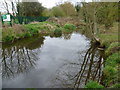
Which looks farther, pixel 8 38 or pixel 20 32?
pixel 20 32

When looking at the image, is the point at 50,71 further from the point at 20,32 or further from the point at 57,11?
the point at 57,11

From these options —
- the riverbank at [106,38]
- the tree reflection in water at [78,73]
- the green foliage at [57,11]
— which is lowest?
the tree reflection in water at [78,73]

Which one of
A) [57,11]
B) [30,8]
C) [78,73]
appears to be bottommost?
[78,73]

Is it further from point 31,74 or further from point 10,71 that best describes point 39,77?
point 10,71

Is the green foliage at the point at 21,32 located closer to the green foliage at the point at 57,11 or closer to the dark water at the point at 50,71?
the dark water at the point at 50,71

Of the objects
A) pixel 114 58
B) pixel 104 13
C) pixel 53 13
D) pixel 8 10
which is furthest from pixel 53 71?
pixel 53 13

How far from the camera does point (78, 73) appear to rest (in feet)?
19.7

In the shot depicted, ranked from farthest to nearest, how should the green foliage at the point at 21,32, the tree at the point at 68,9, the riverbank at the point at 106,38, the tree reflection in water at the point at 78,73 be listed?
the tree at the point at 68,9 → the green foliage at the point at 21,32 → the tree reflection in water at the point at 78,73 → the riverbank at the point at 106,38

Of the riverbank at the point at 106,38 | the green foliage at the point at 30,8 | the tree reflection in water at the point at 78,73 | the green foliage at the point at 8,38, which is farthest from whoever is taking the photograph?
the green foliage at the point at 30,8

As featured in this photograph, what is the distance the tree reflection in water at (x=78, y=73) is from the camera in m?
5.16

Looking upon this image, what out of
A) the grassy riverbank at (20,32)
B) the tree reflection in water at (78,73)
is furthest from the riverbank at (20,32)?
the tree reflection in water at (78,73)

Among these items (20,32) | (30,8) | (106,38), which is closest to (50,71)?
(106,38)

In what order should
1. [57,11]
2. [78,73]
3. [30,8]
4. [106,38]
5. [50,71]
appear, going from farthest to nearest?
[57,11] → [30,8] → [106,38] → [50,71] → [78,73]

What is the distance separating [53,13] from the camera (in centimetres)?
3167
